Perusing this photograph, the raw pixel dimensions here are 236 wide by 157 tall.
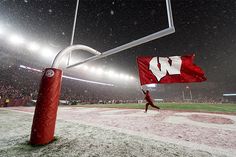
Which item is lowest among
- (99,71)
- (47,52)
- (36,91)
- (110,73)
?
(36,91)

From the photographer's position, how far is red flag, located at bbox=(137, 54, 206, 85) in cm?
313

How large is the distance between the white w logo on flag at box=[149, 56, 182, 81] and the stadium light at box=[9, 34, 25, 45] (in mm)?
25965

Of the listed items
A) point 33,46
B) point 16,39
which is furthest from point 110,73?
point 16,39

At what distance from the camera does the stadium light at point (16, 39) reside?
2134cm

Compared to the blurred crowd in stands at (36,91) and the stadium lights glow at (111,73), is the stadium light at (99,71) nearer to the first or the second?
the stadium lights glow at (111,73)

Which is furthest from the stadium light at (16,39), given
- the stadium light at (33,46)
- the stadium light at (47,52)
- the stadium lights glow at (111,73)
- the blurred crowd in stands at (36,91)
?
the stadium lights glow at (111,73)

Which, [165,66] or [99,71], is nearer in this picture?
[165,66]

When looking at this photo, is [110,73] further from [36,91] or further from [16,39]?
[16,39]

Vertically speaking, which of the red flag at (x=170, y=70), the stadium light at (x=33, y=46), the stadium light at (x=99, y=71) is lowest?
the red flag at (x=170, y=70)

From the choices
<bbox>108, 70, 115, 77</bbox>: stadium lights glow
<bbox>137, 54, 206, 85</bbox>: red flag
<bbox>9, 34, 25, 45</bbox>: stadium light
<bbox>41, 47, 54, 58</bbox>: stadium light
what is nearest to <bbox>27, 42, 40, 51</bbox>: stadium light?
<bbox>41, 47, 54, 58</bbox>: stadium light

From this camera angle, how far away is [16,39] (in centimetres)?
2181

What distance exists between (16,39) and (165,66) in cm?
2684

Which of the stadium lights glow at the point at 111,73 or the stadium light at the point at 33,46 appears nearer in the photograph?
the stadium light at the point at 33,46

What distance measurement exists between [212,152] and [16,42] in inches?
1129
